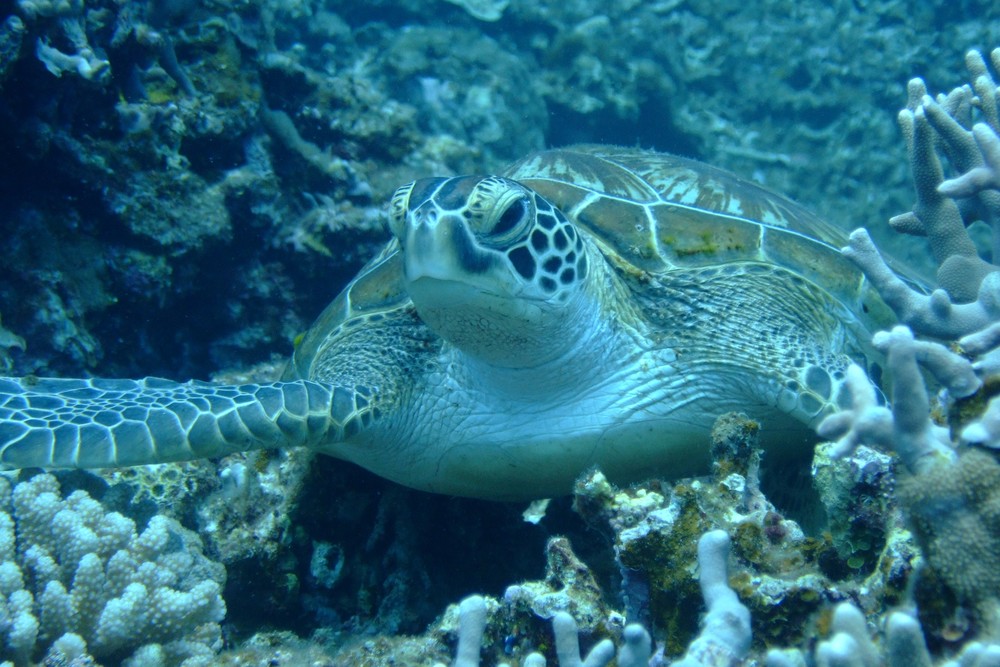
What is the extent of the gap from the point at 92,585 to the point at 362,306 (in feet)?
5.42

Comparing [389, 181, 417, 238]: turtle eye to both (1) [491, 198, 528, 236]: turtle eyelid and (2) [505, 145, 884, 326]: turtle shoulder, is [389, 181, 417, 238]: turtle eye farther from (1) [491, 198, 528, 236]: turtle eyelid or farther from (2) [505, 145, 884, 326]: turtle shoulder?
(2) [505, 145, 884, 326]: turtle shoulder

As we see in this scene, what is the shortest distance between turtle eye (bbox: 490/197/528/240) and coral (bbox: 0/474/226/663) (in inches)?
58.6

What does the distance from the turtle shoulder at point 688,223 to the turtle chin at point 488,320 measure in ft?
2.24

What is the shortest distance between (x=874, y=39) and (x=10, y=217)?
9493 mm

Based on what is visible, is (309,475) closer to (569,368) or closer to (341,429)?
(341,429)

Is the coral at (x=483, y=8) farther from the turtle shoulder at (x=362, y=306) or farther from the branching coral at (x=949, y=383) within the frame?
the branching coral at (x=949, y=383)

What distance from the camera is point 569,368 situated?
8.26 feet

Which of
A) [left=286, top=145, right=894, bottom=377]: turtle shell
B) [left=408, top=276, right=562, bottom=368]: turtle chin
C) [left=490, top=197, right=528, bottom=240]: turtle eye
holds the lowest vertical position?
[left=408, top=276, right=562, bottom=368]: turtle chin

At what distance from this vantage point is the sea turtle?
2.15m

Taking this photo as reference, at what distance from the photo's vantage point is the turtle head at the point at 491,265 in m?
2.04

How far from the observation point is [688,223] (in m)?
2.94

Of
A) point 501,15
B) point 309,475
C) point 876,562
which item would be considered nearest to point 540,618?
point 876,562

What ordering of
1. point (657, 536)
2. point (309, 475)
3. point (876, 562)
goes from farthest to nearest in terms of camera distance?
point (309, 475) → point (657, 536) → point (876, 562)

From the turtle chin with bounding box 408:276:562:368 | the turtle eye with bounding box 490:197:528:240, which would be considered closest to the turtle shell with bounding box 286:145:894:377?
the turtle chin with bounding box 408:276:562:368
